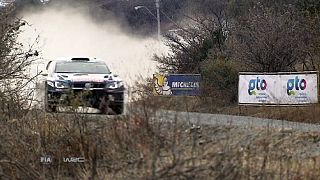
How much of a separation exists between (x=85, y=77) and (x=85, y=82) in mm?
368

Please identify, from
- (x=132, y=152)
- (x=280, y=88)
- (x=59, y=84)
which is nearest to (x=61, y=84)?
(x=59, y=84)

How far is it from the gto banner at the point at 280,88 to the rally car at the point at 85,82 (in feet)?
29.7

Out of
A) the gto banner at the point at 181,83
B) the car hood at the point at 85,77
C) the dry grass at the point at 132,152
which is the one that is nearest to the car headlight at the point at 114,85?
the car hood at the point at 85,77

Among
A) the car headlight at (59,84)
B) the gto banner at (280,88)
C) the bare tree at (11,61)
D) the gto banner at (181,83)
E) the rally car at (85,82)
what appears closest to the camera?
the rally car at (85,82)

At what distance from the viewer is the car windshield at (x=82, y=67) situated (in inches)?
779

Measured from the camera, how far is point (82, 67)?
66.3ft

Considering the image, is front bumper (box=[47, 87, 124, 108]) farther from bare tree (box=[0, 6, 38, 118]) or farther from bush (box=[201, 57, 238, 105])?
bush (box=[201, 57, 238, 105])

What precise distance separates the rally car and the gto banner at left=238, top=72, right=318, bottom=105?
904 centimetres

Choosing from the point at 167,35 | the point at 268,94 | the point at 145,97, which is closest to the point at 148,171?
the point at 145,97

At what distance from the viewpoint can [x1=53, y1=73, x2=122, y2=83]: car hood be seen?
1848 cm

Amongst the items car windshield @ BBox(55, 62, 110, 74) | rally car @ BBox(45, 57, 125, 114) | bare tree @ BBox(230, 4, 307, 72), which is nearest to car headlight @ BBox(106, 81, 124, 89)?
rally car @ BBox(45, 57, 125, 114)

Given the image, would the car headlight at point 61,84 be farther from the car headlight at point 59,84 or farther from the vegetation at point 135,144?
the vegetation at point 135,144

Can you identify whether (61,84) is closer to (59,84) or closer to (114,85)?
(59,84)

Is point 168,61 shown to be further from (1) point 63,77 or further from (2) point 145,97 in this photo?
(2) point 145,97
